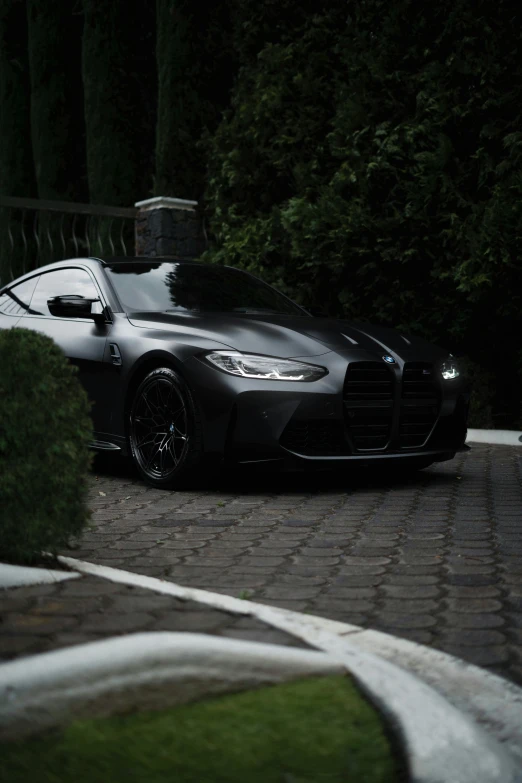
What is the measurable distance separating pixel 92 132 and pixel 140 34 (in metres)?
1.96

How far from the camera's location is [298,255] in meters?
10.6

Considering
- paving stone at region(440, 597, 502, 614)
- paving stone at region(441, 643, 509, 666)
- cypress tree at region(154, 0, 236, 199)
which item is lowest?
paving stone at region(440, 597, 502, 614)

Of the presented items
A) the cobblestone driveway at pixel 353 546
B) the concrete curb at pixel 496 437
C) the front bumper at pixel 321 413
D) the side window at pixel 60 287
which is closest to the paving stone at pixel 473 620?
the cobblestone driveway at pixel 353 546

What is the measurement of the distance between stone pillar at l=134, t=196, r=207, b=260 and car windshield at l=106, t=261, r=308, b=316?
16.5 ft

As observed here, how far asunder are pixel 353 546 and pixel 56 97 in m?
16.6

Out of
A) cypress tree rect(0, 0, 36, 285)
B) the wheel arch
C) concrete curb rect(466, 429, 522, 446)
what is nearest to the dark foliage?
concrete curb rect(466, 429, 522, 446)

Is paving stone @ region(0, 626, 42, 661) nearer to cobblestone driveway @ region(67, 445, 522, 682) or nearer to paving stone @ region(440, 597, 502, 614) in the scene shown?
cobblestone driveway @ region(67, 445, 522, 682)

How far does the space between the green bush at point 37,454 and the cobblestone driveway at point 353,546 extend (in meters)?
0.49

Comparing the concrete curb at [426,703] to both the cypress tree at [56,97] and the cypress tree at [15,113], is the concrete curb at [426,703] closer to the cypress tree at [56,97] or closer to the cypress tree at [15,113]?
the cypress tree at [56,97]

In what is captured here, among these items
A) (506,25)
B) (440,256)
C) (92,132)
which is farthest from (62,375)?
(92,132)

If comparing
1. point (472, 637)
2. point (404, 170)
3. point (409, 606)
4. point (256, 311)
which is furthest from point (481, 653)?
point (404, 170)

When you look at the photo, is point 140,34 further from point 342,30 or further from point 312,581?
point 312,581

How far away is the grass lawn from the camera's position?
7.39 ft

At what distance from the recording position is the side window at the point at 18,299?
8.05m
